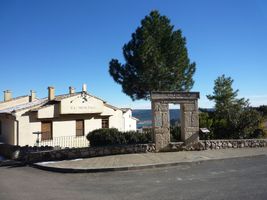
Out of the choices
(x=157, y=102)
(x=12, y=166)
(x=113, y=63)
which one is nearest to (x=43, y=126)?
(x=113, y=63)

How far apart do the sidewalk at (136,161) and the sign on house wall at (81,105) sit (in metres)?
9.89

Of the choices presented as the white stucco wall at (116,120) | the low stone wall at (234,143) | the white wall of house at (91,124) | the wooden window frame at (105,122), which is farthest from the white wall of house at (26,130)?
the low stone wall at (234,143)

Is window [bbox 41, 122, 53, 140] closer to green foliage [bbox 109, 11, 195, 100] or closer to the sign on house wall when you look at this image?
the sign on house wall

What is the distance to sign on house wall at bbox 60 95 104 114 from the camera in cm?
2288

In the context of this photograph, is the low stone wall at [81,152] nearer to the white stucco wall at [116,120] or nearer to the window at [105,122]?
the window at [105,122]

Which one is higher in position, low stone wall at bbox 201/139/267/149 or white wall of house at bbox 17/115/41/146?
white wall of house at bbox 17/115/41/146

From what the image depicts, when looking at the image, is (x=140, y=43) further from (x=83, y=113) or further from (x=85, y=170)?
(x=85, y=170)

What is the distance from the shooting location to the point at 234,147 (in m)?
15.7

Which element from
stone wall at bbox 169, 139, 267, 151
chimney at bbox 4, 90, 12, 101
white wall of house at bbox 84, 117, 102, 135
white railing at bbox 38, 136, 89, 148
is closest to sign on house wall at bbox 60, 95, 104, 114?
white wall of house at bbox 84, 117, 102, 135

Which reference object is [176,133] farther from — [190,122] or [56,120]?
[56,120]

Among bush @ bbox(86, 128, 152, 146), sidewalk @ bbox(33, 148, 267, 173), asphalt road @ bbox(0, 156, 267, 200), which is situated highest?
bush @ bbox(86, 128, 152, 146)

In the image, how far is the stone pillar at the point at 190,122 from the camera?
581 inches

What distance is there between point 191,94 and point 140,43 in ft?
28.3

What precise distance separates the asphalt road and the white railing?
853 centimetres
